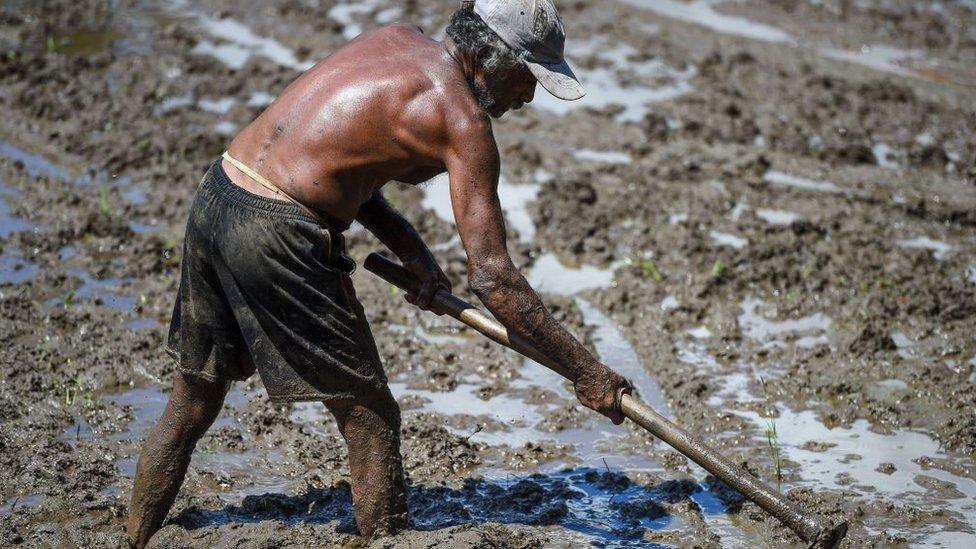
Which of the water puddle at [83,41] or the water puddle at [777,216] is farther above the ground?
the water puddle at [777,216]

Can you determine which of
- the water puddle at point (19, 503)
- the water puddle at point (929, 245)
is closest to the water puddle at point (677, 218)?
the water puddle at point (929, 245)

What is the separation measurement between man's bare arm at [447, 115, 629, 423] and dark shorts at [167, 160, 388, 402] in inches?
18.4

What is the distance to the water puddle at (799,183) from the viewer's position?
24.0 feet

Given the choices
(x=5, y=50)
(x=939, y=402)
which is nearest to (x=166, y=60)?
(x=5, y=50)

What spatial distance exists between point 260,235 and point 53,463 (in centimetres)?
169

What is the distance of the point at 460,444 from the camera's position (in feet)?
16.3

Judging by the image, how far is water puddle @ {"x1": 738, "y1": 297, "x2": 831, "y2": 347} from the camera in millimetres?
5848

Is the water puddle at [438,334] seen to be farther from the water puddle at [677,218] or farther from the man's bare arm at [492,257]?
the man's bare arm at [492,257]

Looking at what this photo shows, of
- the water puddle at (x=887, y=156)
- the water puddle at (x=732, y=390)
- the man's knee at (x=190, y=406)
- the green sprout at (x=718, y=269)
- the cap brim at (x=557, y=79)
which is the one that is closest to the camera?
the cap brim at (x=557, y=79)

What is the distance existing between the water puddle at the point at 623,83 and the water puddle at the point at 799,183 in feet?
4.20

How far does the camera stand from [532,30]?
358 centimetres

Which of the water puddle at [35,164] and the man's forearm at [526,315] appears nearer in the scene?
the man's forearm at [526,315]

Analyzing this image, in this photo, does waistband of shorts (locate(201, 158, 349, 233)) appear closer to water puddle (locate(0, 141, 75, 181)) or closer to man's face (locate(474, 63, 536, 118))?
man's face (locate(474, 63, 536, 118))

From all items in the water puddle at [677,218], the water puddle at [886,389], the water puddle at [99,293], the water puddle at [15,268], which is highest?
the water puddle at [886,389]
